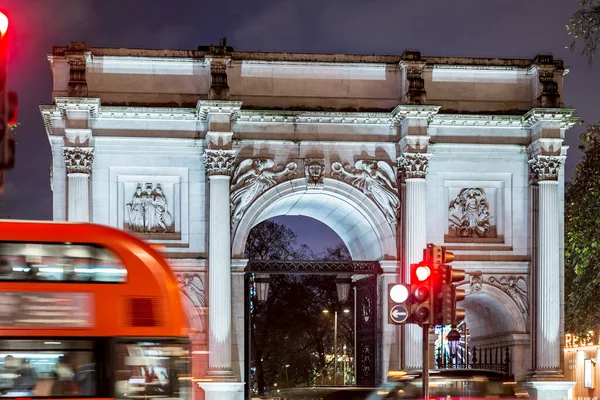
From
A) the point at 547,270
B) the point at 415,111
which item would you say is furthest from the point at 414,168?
the point at 547,270

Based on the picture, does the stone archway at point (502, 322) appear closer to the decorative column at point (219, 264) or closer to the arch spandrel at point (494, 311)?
the arch spandrel at point (494, 311)

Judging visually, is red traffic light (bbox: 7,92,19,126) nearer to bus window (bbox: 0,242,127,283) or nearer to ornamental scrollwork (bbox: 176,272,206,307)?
bus window (bbox: 0,242,127,283)

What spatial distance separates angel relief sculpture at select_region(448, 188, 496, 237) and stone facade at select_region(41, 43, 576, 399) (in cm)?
5

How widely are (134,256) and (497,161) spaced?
2324 centimetres

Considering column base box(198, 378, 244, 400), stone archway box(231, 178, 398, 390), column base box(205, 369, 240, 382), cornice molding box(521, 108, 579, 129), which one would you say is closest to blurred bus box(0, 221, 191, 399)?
column base box(198, 378, 244, 400)

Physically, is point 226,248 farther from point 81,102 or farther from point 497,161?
point 497,161

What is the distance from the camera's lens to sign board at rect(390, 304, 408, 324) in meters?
20.6

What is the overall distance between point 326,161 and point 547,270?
7.98 meters

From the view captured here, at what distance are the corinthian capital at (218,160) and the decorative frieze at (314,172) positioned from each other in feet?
8.67

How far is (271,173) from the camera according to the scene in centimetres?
3953

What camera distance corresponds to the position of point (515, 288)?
4025 centimetres

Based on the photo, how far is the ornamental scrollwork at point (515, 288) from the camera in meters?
40.2

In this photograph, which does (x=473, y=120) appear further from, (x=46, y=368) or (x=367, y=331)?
(x=46, y=368)

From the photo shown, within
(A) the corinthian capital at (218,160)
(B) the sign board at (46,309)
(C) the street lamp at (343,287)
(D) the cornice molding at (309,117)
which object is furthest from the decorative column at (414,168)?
(B) the sign board at (46,309)
